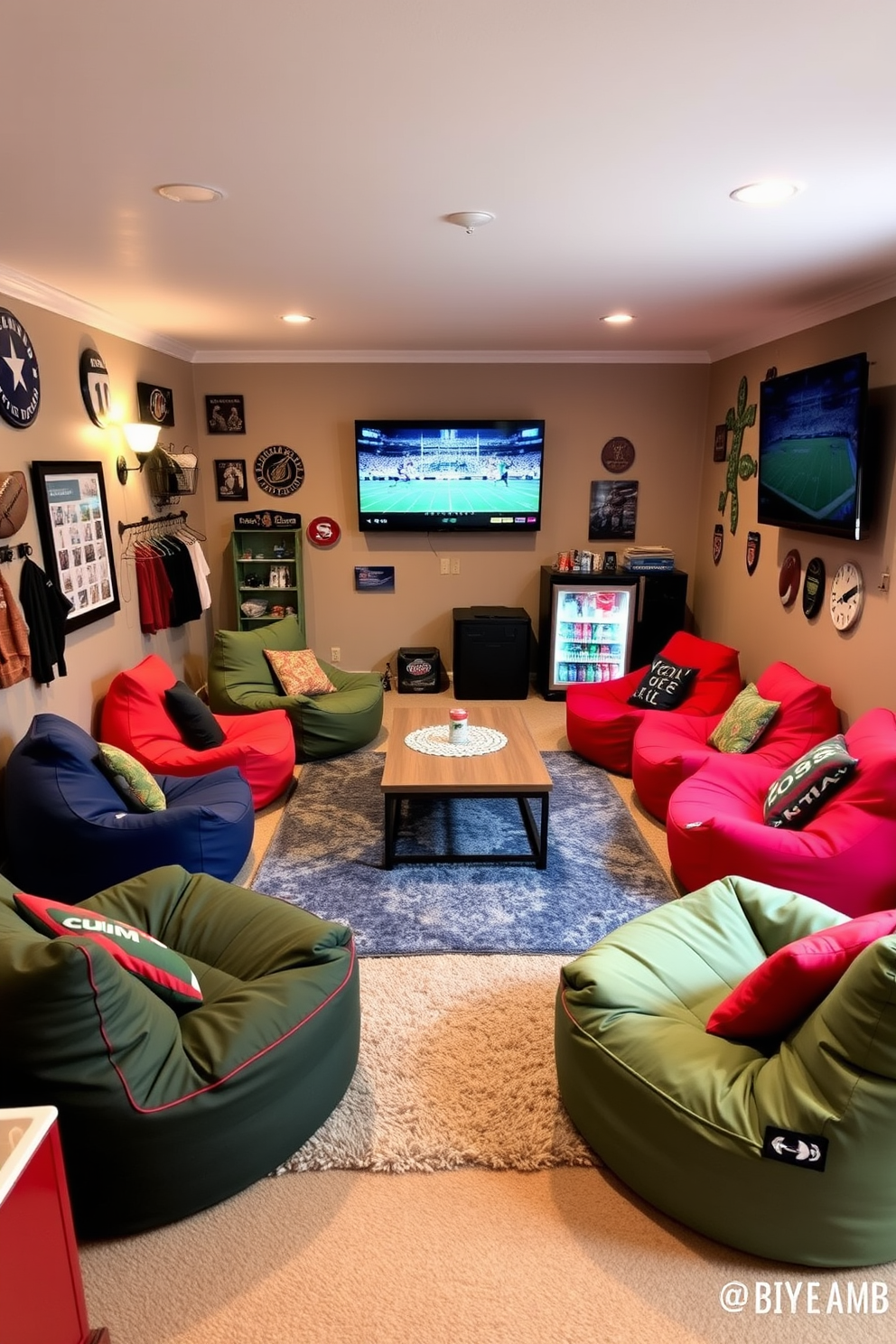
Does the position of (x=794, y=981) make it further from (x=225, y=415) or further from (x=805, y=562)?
(x=225, y=415)

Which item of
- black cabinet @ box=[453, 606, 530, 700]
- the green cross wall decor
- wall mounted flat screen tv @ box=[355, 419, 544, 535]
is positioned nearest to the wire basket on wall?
wall mounted flat screen tv @ box=[355, 419, 544, 535]

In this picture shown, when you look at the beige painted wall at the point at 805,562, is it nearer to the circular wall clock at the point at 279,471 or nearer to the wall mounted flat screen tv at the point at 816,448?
the wall mounted flat screen tv at the point at 816,448

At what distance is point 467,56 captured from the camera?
1.55 m

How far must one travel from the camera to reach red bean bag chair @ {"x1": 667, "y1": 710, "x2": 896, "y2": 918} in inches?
115

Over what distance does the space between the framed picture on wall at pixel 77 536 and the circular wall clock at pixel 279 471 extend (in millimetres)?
2079

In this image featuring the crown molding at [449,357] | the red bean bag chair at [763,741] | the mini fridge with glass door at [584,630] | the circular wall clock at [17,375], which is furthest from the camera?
the mini fridge with glass door at [584,630]

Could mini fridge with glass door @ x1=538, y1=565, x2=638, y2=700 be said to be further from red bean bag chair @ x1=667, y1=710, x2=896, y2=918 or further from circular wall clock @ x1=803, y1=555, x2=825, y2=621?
red bean bag chair @ x1=667, y1=710, x2=896, y2=918

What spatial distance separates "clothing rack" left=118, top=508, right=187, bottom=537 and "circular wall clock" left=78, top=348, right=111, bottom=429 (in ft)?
1.87

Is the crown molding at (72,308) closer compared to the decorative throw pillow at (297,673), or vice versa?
the crown molding at (72,308)

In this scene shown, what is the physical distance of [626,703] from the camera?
511 cm

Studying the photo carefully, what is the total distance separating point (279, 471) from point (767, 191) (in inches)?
176

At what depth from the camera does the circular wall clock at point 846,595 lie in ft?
12.2

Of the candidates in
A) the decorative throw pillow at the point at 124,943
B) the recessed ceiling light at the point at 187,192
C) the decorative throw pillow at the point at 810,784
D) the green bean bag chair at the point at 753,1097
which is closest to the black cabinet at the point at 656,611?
the decorative throw pillow at the point at 810,784

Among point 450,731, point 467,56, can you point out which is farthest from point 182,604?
point 467,56
